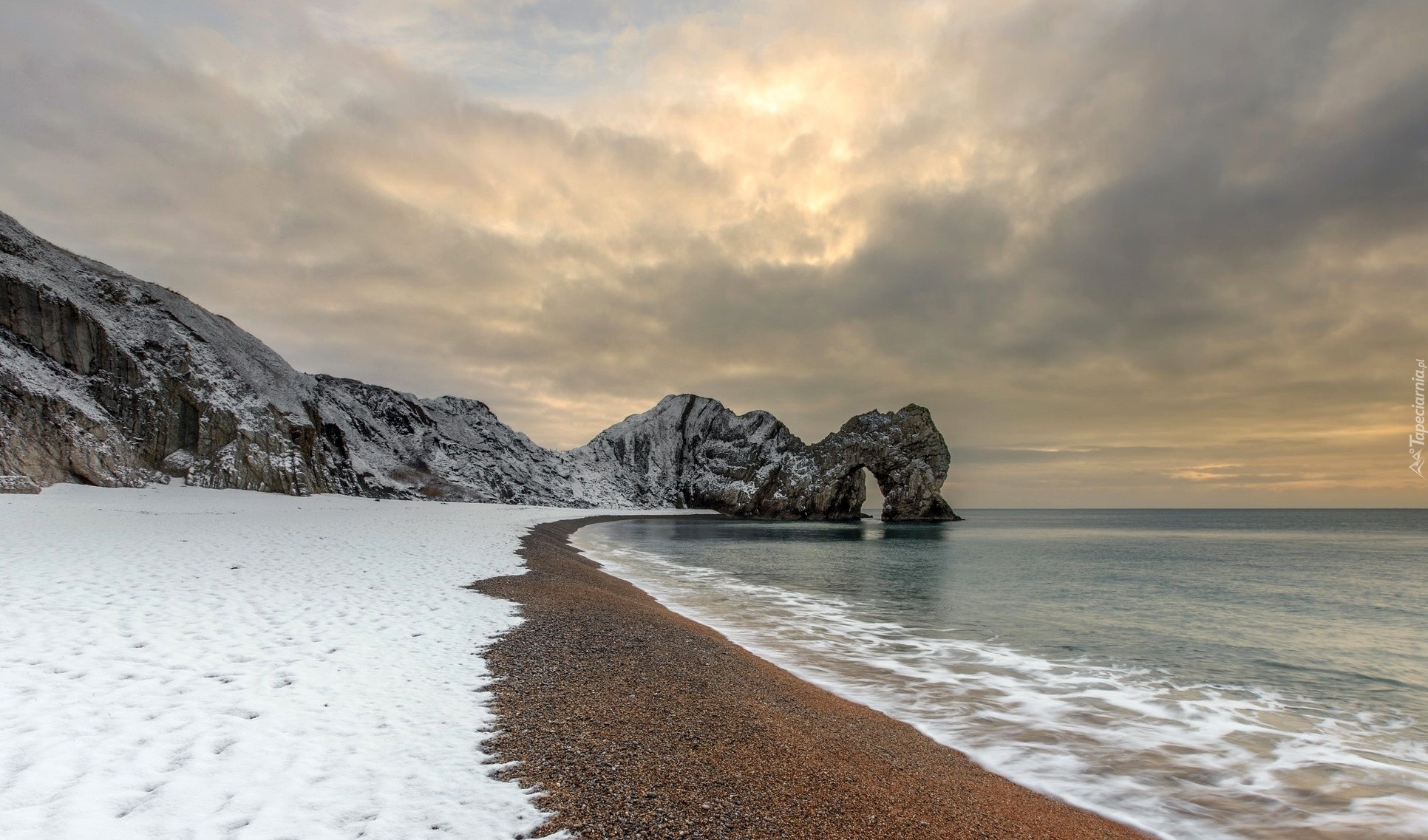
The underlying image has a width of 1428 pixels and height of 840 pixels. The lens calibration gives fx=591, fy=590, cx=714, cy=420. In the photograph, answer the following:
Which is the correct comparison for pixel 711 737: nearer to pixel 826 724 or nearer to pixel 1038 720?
pixel 826 724

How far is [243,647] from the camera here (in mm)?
8375

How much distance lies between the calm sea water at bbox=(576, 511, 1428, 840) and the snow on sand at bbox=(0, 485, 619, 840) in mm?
6788

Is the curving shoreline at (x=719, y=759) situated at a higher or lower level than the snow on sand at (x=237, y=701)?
lower

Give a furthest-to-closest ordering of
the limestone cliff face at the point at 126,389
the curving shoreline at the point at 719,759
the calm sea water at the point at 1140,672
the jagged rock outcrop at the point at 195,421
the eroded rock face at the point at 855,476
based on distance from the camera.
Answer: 1. the eroded rock face at the point at 855,476
2. the jagged rock outcrop at the point at 195,421
3. the limestone cliff face at the point at 126,389
4. the calm sea water at the point at 1140,672
5. the curving shoreline at the point at 719,759

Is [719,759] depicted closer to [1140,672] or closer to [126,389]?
[1140,672]

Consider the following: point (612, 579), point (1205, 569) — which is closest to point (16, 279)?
point (612, 579)

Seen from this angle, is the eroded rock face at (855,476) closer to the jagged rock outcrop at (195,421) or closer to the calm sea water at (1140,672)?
the jagged rock outcrop at (195,421)

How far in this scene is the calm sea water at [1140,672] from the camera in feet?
24.6

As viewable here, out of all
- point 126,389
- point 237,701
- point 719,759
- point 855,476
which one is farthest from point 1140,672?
point 855,476

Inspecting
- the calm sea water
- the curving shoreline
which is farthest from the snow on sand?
the calm sea water

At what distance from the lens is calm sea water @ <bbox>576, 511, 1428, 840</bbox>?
7.48m

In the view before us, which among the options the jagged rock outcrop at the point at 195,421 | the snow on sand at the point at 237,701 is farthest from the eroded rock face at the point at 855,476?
the snow on sand at the point at 237,701

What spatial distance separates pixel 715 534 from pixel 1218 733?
57.9 metres

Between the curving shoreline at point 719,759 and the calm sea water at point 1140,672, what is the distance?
1.53 meters
